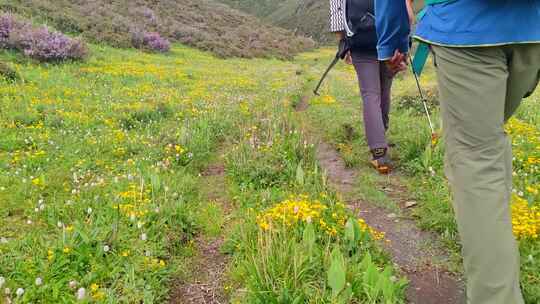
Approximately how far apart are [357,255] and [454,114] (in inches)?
51.8

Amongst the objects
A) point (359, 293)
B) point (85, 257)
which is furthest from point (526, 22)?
point (85, 257)

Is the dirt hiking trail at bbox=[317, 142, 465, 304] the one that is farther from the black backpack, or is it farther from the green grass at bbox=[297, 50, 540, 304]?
the black backpack

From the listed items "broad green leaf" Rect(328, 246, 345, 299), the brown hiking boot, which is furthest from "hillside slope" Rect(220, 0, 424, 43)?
"broad green leaf" Rect(328, 246, 345, 299)

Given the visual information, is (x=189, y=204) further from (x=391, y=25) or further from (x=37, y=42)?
(x=37, y=42)

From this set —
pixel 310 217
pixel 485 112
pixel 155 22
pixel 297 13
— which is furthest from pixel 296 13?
pixel 485 112

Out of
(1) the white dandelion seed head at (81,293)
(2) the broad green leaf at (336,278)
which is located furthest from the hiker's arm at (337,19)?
(1) the white dandelion seed head at (81,293)

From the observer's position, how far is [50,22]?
778 inches

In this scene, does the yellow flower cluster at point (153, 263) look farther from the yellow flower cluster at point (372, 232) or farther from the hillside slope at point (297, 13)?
the hillside slope at point (297, 13)

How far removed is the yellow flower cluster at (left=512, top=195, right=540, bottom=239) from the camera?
3.30 meters

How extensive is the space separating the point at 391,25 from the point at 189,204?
8.49ft

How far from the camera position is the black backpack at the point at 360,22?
5113 millimetres

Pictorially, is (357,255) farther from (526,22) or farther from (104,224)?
(104,224)

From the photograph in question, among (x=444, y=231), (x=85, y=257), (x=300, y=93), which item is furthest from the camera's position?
(x=300, y=93)

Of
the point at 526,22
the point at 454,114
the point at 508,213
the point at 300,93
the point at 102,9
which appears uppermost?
the point at 102,9
